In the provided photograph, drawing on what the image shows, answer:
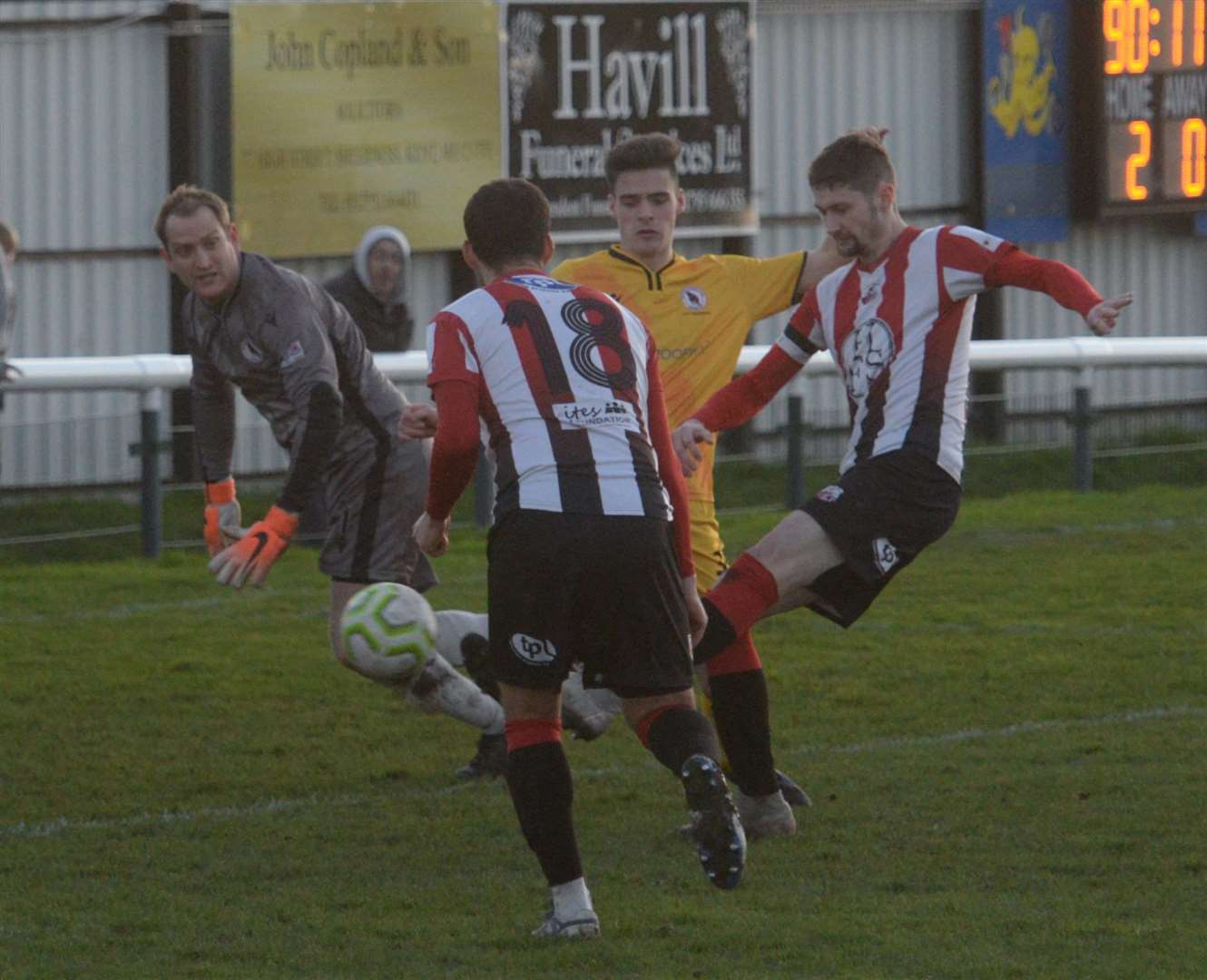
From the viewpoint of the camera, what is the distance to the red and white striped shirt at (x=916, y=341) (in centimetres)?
661

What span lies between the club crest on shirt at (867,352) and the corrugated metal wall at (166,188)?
291 inches

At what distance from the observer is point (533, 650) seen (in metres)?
5.29

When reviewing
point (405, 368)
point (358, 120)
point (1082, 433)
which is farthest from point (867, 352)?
point (358, 120)

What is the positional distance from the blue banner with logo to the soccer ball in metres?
11.6

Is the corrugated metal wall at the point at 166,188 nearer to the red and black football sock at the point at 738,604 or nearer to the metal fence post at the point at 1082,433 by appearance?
the metal fence post at the point at 1082,433

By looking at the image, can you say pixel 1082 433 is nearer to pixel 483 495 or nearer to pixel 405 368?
pixel 483 495

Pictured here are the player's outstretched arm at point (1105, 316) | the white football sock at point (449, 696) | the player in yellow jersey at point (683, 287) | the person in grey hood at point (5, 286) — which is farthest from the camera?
the person in grey hood at point (5, 286)

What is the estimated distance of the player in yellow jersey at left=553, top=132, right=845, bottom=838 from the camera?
695 cm

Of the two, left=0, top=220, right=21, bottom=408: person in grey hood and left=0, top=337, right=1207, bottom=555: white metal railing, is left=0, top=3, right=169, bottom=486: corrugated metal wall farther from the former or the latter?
left=0, top=220, right=21, bottom=408: person in grey hood

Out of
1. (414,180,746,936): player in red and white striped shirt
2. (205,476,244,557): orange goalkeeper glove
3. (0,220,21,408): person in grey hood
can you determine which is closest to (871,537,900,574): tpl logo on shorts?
(414,180,746,936): player in red and white striped shirt

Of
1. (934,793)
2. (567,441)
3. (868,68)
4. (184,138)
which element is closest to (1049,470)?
(868,68)

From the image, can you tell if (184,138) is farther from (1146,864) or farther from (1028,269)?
(1146,864)

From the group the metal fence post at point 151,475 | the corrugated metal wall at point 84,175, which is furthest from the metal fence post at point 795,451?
the corrugated metal wall at point 84,175

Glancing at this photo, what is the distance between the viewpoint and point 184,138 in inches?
604
